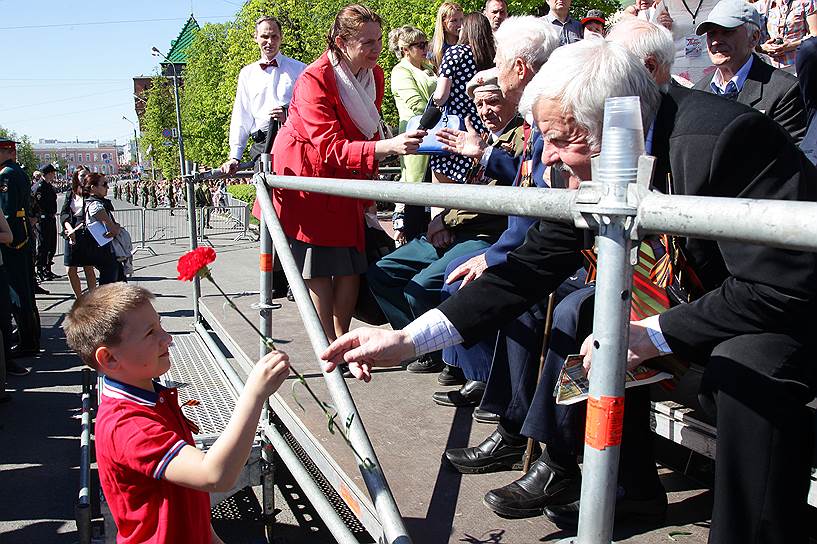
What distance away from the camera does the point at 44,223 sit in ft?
45.1

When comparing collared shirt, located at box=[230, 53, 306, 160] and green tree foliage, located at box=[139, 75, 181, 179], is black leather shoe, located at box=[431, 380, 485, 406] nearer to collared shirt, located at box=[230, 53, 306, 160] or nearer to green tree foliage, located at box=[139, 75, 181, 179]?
collared shirt, located at box=[230, 53, 306, 160]

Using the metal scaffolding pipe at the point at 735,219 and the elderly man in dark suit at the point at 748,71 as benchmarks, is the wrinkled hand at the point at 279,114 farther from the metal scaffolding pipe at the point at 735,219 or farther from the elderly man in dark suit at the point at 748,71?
the metal scaffolding pipe at the point at 735,219

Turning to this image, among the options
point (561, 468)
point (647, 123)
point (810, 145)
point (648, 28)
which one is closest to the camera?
point (647, 123)

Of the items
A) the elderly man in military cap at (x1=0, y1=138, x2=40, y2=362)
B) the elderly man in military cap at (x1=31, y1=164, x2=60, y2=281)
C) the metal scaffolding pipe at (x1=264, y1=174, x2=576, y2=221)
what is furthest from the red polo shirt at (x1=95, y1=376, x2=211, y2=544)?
the elderly man in military cap at (x1=31, y1=164, x2=60, y2=281)

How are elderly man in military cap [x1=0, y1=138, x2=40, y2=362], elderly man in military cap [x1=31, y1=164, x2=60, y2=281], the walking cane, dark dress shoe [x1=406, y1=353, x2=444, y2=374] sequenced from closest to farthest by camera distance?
the walking cane, dark dress shoe [x1=406, y1=353, x2=444, y2=374], elderly man in military cap [x1=0, y1=138, x2=40, y2=362], elderly man in military cap [x1=31, y1=164, x2=60, y2=281]

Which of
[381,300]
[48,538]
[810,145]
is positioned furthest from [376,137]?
[48,538]

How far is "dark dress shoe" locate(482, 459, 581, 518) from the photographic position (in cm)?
240

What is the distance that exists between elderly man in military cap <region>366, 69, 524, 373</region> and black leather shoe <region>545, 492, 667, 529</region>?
1510 mm

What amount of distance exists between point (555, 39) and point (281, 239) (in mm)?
1465

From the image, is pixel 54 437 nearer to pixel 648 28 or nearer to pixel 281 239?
pixel 281 239

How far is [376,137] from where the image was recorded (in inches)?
166

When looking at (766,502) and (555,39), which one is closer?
(766,502)

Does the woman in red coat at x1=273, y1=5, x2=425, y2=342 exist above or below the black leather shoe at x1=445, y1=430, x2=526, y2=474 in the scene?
above

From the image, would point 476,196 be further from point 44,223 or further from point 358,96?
point 44,223
